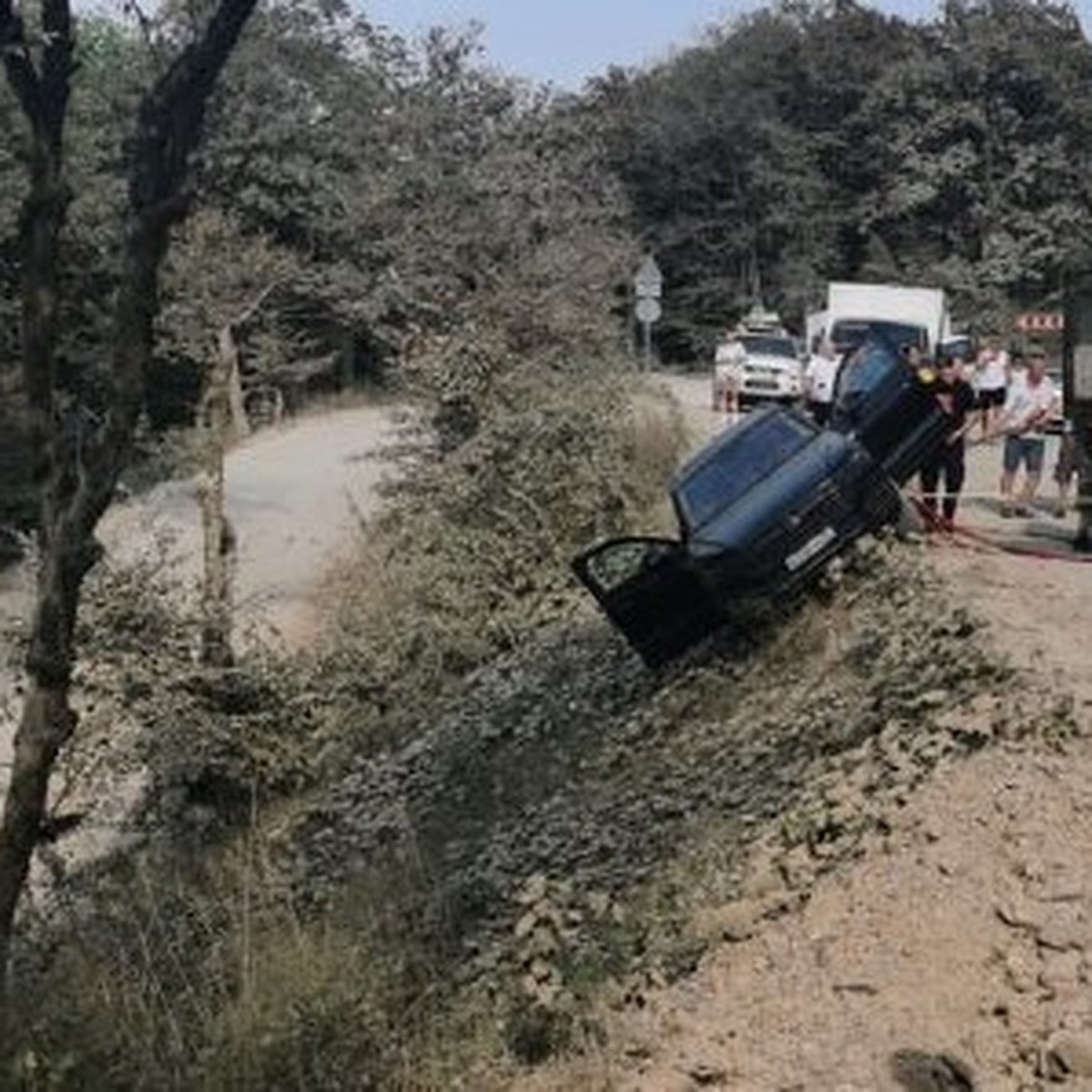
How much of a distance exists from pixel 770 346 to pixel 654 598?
30858mm

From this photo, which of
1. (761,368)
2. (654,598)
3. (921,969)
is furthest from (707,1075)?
(761,368)

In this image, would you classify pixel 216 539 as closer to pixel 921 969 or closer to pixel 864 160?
pixel 921 969

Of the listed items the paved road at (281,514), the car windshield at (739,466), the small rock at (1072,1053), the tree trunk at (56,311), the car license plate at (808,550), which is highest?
the tree trunk at (56,311)

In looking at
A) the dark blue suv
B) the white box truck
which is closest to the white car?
the white box truck

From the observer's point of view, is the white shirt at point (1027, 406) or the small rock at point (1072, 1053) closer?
the small rock at point (1072, 1053)

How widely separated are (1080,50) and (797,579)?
2175 inches

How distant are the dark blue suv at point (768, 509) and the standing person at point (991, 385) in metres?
8.16

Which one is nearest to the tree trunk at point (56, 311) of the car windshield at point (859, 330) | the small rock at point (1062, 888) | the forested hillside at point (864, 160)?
the small rock at point (1062, 888)

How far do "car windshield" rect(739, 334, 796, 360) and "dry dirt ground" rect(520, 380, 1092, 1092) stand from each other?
34744mm

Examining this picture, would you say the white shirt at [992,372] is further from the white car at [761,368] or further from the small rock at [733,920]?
the small rock at [733,920]

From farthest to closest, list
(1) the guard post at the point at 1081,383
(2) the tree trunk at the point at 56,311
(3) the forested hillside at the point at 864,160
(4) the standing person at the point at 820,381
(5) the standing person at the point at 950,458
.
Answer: (3) the forested hillside at the point at 864,160
(4) the standing person at the point at 820,381
(1) the guard post at the point at 1081,383
(5) the standing person at the point at 950,458
(2) the tree trunk at the point at 56,311

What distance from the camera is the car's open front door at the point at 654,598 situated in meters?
Answer: 13.3

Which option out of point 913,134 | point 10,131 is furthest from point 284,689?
point 913,134

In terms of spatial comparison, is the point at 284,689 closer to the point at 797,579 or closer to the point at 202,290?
the point at 797,579
